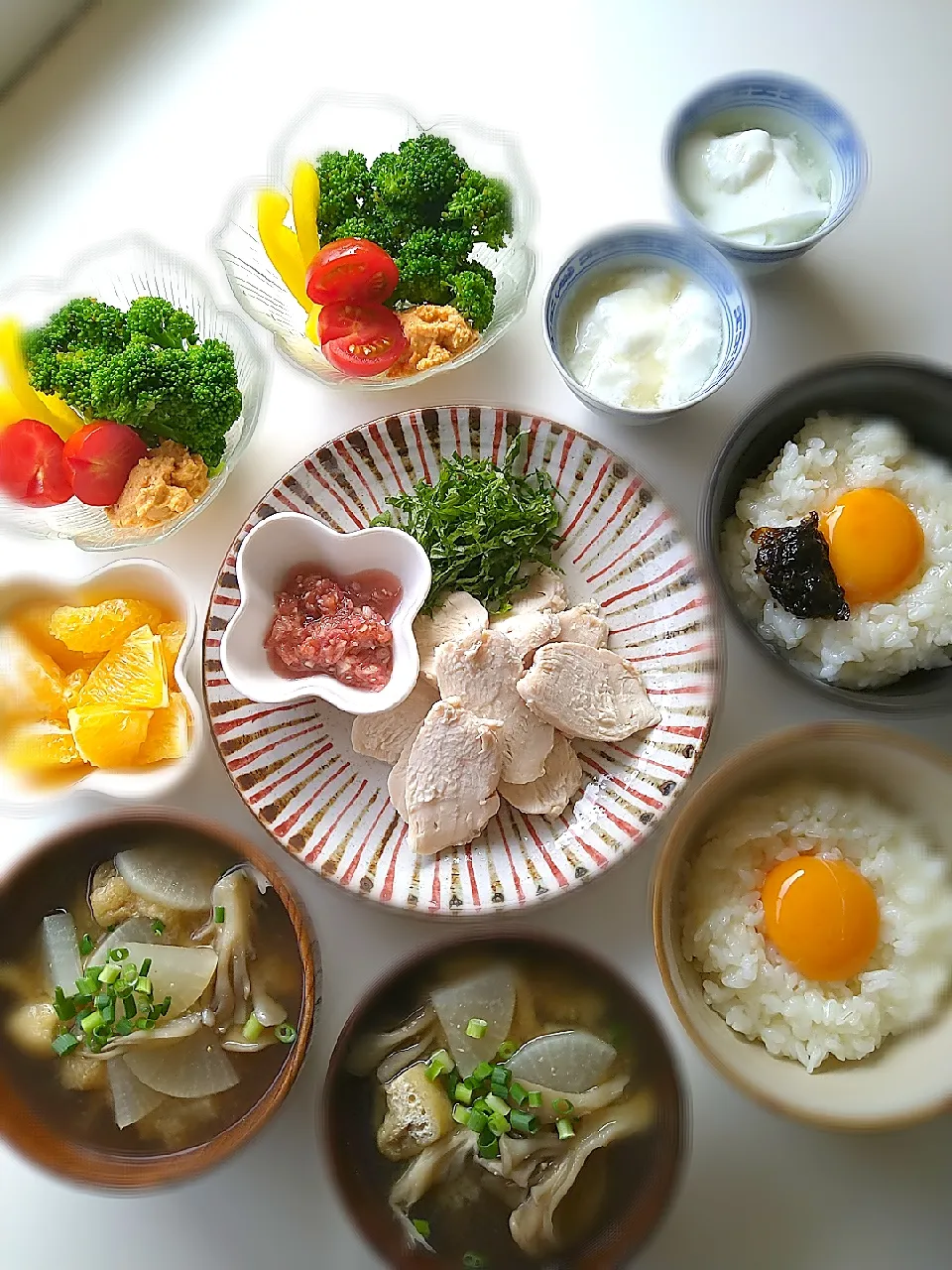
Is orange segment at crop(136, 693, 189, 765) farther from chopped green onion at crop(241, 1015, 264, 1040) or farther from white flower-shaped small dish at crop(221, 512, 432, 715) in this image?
chopped green onion at crop(241, 1015, 264, 1040)

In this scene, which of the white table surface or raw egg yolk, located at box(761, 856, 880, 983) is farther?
the white table surface

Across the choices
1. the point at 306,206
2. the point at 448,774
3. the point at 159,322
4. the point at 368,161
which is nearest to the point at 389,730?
the point at 448,774

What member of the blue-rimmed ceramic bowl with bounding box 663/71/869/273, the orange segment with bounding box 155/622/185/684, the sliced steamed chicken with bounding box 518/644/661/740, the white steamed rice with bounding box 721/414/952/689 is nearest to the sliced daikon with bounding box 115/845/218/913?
the orange segment with bounding box 155/622/185/684

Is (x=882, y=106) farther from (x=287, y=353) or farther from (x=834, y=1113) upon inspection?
(x=834, y=1113)

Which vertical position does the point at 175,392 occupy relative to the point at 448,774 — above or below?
above

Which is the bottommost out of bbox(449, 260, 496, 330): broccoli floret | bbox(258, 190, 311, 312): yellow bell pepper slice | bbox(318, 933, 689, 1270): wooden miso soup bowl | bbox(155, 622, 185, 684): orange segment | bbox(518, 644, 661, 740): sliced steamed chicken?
bbox(318, 933, 689, 1270): wooden miso soup bowl

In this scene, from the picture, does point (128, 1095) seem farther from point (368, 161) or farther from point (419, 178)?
point (368, 161)

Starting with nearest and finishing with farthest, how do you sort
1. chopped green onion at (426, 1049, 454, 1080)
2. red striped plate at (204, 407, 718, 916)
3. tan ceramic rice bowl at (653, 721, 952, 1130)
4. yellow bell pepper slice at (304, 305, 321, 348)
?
1. tan ceramic rice bowl at (653, 721, 952, 1130)
2. chopped green onion at (426, 1049, 454, 1080)
3. red striped plate at (204, 407, 718, 916)
4. yellow bell pepper slice at (304, 305, 321, 348)
